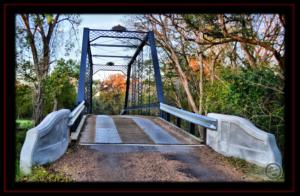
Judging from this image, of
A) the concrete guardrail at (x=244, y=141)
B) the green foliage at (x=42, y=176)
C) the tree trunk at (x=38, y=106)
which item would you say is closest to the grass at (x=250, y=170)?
the concrete guardrail at (x=244, y=141)

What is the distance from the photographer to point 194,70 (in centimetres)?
2391

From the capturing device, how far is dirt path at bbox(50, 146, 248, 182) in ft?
16.3

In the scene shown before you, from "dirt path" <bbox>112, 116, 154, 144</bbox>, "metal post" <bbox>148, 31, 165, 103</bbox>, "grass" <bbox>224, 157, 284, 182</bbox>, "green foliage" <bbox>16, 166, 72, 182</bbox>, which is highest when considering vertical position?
"metal post" <bbox>148, 31, 165, 103</bbox>

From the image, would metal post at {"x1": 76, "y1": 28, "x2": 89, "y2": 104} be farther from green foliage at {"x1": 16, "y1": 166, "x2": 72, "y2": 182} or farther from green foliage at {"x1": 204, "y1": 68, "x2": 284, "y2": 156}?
green foliage at {"x1": 16, "y1": 166, "x2": 72, "y2": 182}

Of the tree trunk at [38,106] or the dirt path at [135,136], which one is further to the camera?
the tree trunk at [38,106]

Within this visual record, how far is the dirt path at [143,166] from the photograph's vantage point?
16.3ft

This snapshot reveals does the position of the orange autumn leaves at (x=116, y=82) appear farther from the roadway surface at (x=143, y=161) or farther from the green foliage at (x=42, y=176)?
the green foliage at (x=42, y=176)

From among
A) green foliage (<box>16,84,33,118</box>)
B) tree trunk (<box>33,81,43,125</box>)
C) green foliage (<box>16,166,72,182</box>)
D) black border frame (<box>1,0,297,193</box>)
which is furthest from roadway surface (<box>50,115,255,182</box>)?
green foliage (<box>16,84,33,118</box>)

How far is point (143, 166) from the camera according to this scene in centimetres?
552

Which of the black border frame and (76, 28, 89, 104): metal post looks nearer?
the black border frame

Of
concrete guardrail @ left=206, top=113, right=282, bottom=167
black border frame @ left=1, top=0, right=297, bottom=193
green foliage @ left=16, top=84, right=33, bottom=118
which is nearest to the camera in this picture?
black border frame @ left=1, top=0, right=297, bottom=193
